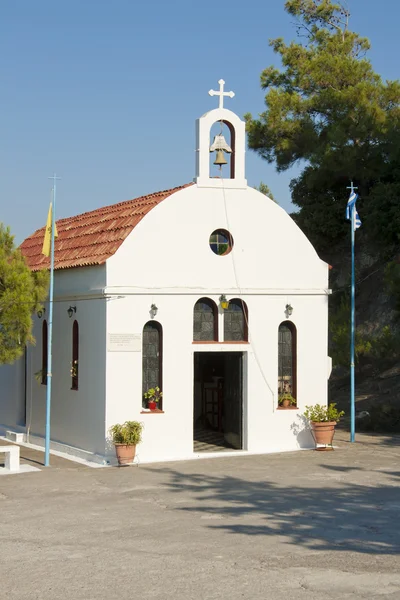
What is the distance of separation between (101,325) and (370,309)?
2154 cm

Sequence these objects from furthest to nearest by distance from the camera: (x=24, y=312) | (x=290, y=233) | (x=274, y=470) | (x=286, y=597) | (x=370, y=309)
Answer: (x=370, y=309) < (x=290, y=233) < (x=24, y=312) < (x=274, y=470) < (x=286, y=597)

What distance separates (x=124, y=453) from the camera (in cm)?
1900

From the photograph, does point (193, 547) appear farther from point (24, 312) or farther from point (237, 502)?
point (24, 312)

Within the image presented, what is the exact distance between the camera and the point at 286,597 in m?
9.66

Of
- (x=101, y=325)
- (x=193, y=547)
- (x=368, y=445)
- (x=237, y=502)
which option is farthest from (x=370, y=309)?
(x=193, y=547)

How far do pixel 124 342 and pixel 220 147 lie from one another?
4965 millimetres

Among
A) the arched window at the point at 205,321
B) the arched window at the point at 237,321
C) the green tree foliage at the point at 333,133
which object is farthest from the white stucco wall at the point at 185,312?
the green tree foliage at the point at 333,133

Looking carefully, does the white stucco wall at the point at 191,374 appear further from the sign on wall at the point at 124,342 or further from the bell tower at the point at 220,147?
the bell tower at the point at 220,147

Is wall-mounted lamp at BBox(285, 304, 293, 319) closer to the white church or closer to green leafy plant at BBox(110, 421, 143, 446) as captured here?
the white church

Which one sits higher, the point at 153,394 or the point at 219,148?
the point at 219,148

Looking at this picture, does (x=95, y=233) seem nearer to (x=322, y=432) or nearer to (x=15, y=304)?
(x=15, y=304)

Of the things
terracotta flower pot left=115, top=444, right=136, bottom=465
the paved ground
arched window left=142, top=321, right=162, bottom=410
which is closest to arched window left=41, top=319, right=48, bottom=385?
the paved ground

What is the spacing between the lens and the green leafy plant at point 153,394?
782 inches

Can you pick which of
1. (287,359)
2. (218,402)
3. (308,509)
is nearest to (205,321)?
(287,359)
